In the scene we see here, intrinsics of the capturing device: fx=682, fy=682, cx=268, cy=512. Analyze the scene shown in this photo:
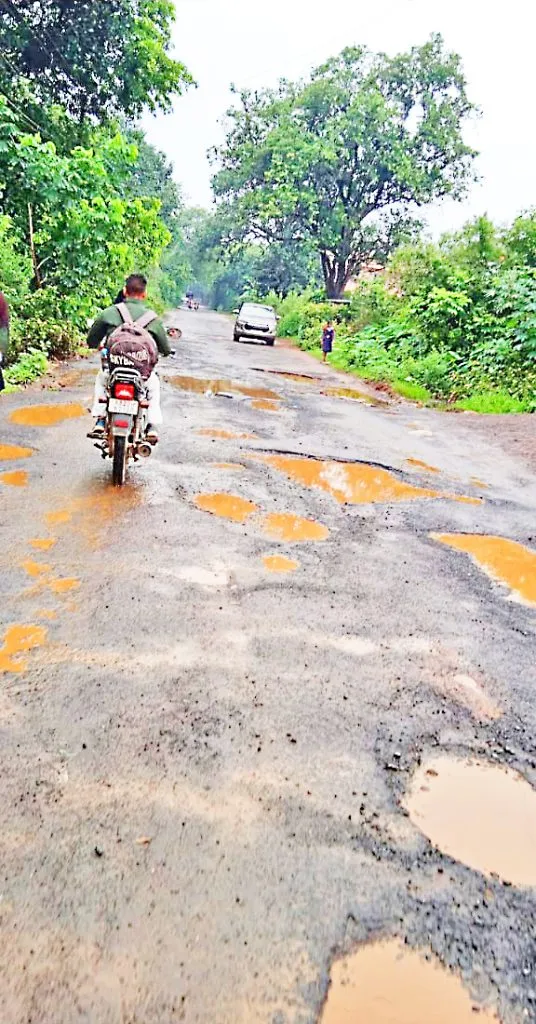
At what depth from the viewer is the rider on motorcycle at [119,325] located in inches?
227

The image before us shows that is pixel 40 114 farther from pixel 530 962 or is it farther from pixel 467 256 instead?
pixel 530 962

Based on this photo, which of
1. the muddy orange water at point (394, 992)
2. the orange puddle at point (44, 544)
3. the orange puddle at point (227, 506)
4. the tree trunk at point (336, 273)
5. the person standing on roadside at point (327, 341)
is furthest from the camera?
the tree trunk at point (336, 273)

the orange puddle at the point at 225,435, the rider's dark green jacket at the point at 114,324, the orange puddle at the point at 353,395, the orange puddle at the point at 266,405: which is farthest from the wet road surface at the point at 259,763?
the orange puddle at the point at 353,395

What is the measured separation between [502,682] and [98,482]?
146 inches

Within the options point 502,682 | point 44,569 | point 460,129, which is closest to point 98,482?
point 44,569

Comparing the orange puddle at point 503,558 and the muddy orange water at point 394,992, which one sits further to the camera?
the orange puddle at point 503,558

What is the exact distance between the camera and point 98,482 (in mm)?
5777

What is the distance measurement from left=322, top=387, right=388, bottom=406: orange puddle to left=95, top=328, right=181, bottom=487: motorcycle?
25.0ft

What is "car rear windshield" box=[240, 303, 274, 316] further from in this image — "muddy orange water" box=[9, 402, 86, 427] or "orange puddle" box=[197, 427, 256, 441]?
"orange puddle" box=[197, 427, 256, 441]

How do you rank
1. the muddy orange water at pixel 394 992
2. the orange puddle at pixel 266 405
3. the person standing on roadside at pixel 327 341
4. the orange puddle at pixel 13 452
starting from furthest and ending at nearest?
1. the person standing on roadside at pixel 327 341
2. the orange puddle at pixel 266 405
3. the orange puddle at pixel 13 452
4. the muddy orange water at pixel 394 992

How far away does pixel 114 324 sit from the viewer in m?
5.77

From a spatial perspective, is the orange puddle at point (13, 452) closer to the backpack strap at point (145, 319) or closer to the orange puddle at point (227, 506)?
the backpack strap at point (145, 319)

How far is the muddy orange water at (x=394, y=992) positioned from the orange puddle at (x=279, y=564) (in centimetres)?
267

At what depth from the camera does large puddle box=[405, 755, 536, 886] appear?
7.45 ft
